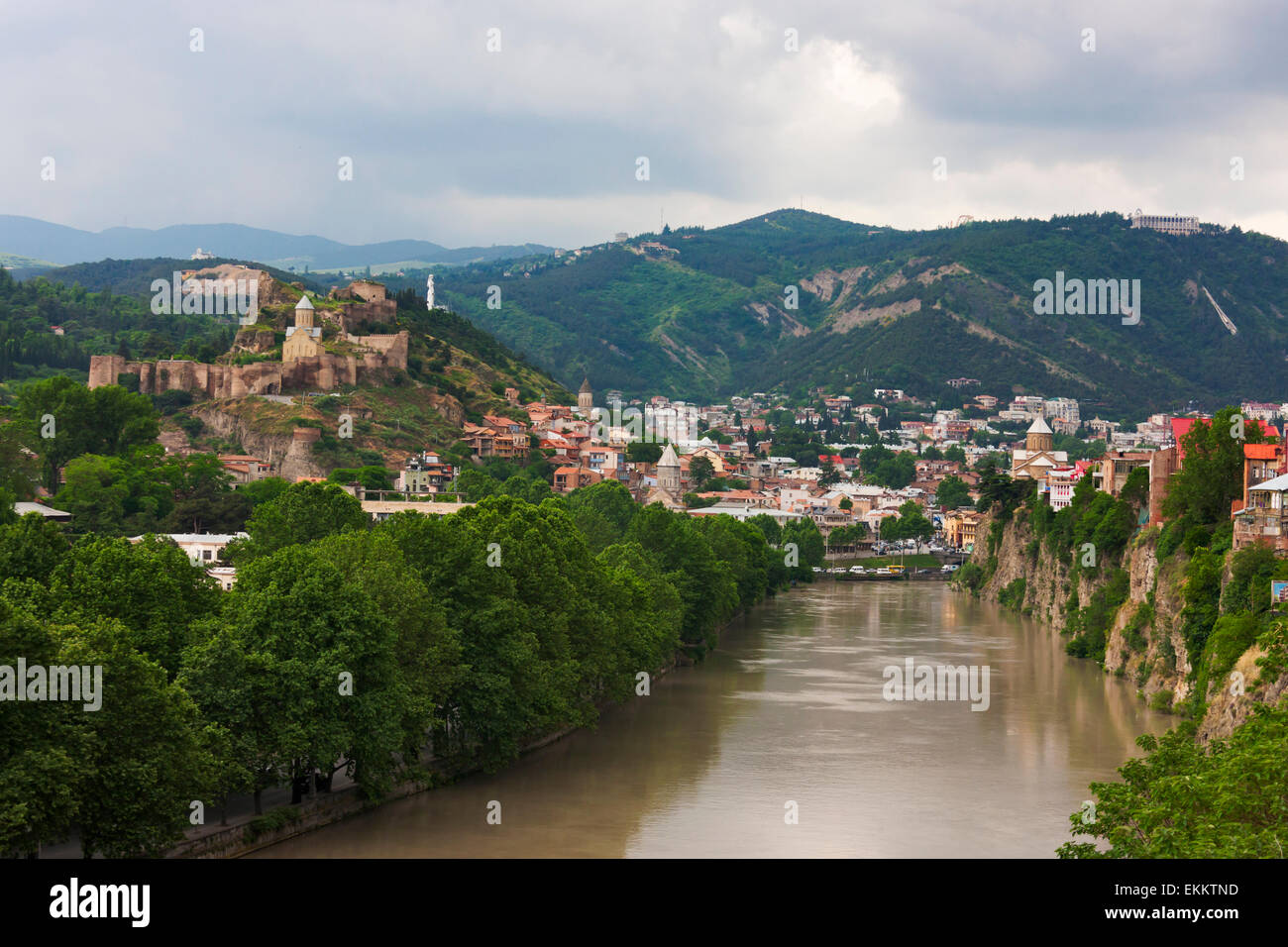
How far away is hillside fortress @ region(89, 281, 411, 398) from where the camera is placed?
88.8 m

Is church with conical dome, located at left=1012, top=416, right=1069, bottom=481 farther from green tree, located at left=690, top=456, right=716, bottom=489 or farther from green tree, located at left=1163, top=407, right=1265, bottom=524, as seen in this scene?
green tree, located at left=1163, top=407, right=1265, bottom=524

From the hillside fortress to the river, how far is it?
4686cm

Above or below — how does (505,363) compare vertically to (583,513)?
above

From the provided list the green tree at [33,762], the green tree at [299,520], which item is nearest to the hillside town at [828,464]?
the green tree at [299,520]

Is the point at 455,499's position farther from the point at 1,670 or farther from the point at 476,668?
the point at 1,670

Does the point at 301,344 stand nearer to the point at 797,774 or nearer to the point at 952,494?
the point at 952,494

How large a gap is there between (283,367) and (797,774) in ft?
212

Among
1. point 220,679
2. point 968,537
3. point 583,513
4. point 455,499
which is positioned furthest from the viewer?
point 968,537

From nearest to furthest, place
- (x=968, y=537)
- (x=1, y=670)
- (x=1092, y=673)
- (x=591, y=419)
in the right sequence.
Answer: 1. (x=1, y=670)
2. (x=1092, y=673)
3. (x=968, y=537)
4. (x=591, y=419)

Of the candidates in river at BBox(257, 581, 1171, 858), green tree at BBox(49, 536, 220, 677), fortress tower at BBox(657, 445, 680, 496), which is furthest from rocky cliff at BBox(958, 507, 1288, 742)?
fortress tower at BBox(657, 445, 680, 496)

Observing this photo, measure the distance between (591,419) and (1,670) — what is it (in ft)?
331

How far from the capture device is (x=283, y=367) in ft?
293
